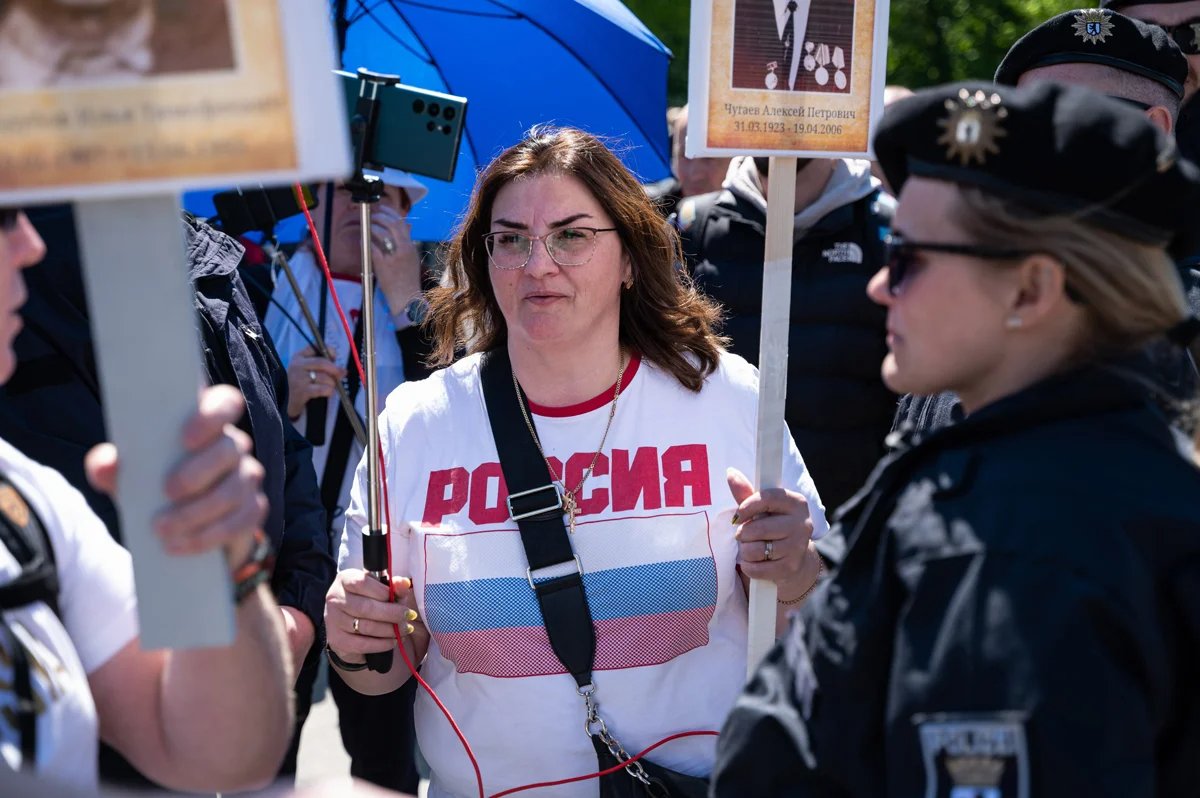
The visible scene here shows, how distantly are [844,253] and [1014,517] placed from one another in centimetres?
267

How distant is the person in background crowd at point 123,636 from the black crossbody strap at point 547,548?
2.51ft

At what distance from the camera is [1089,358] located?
1.58 metres

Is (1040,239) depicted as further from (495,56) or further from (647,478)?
(495,56)

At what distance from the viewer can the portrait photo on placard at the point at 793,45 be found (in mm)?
2166

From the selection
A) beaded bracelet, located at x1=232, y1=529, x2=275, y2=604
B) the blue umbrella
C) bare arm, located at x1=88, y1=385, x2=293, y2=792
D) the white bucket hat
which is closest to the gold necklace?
bare arm, located at x1=88, y1=385, x2=293, y2=792

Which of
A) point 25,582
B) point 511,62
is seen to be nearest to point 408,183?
point 511,62

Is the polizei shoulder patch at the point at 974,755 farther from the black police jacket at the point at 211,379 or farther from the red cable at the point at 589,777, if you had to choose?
the black police jacket at the point at 211,379

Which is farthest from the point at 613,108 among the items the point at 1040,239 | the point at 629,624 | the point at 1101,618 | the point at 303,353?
the point at 1101,618

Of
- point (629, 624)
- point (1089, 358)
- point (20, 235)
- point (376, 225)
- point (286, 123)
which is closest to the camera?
point (286, 123)

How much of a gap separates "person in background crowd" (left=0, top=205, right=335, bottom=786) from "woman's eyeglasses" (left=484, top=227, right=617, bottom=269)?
583 mm

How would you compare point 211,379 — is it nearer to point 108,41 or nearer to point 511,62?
point 108,41

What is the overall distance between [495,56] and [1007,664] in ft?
10.2

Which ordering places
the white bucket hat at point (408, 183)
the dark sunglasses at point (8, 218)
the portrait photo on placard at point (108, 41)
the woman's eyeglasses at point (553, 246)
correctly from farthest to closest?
the white bucket hat at point (408, 183)
the woman's eyeglasses at point (553, 246)
the dark sunglasses at point (8, 218)
the portrait photo on placard at point (108, 41)

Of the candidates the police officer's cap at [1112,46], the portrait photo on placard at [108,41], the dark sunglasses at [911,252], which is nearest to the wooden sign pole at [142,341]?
the portrait photo on placard at [108,41]
